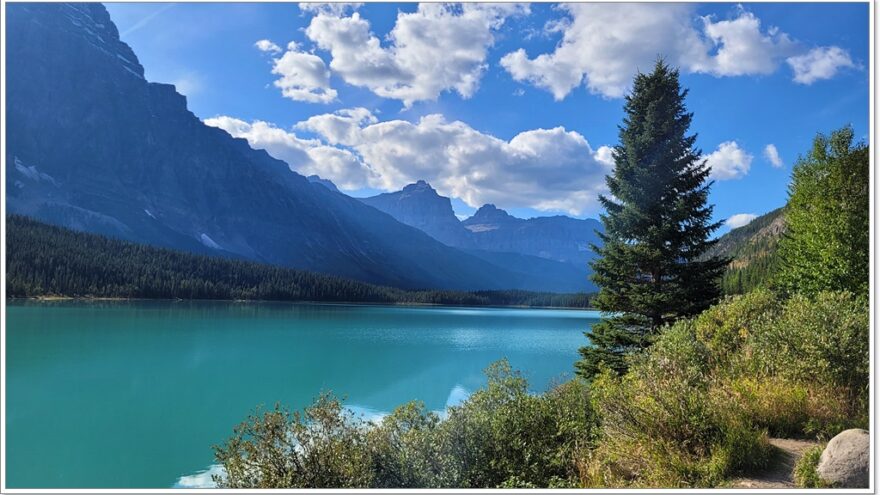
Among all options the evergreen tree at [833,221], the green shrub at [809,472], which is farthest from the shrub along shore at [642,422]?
the evergreen tree at [833,221]

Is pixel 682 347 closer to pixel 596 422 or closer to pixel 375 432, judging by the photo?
pixel 596 422

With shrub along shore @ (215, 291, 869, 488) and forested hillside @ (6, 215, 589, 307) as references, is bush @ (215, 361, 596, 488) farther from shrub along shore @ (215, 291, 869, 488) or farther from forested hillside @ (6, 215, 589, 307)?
forested hillside @ (6, 215, 589, 307)

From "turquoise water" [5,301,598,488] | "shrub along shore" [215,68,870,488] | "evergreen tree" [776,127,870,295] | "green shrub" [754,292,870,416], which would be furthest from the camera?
"evergreen tree" [776,127,870,295]

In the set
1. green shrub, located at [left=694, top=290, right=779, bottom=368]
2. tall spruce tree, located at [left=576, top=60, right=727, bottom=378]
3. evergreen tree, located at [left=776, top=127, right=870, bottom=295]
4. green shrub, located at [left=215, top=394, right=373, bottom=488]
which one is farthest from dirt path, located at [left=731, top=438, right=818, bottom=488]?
evergreen tree, located at [left=776, top=127, right=870, bottom=295]

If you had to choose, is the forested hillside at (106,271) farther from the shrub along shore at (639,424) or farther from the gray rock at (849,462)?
the gray rock at (849,462)

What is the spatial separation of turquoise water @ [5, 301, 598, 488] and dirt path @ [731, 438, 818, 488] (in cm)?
1199

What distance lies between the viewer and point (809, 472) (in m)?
7.22

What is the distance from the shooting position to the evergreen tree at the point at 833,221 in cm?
2338

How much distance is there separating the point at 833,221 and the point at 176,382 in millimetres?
39514

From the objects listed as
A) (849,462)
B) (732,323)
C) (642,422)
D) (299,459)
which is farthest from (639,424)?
(299,459)

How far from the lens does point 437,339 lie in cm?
7406

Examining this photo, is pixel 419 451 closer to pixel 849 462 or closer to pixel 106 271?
pixel 849 462

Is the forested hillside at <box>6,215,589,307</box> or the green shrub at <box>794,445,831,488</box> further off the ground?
the forested hillside at <box>6,215,589,307</box>

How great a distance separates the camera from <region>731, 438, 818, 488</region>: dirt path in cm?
746
